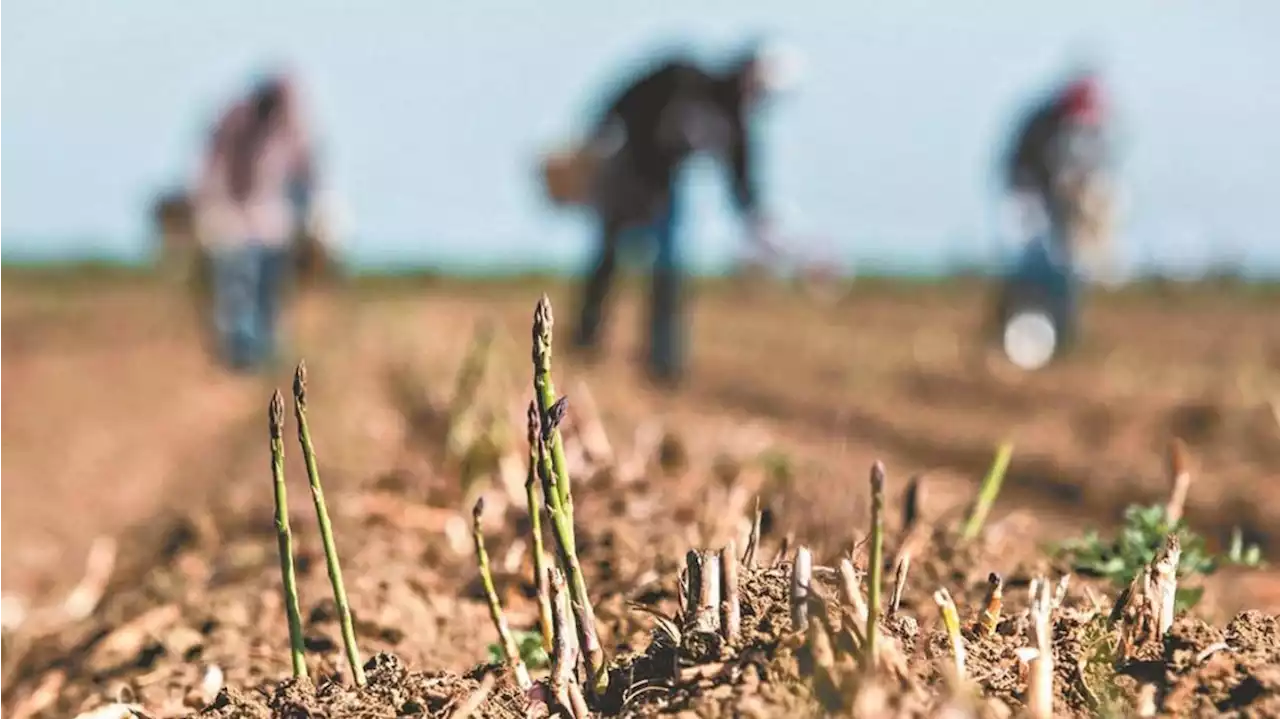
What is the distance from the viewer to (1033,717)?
1720 millimetres

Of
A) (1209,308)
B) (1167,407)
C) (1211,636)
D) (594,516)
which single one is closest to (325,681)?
(1211,636)

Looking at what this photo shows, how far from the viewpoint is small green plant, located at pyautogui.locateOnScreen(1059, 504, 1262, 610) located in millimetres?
2350

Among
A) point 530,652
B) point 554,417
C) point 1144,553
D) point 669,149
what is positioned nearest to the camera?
point 554,417

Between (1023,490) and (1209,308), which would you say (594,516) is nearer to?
(1023,490)

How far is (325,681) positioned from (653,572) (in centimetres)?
77

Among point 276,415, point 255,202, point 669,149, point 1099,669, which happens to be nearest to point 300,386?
point 276,415

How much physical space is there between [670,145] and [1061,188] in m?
3.13

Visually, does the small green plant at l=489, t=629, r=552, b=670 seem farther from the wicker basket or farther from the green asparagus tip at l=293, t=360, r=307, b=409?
the wicker basket

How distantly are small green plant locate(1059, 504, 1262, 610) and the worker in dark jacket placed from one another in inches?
261

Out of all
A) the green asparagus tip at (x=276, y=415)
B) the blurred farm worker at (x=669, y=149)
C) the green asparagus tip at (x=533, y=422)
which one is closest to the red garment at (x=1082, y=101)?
the blurred farm worker at (x=669, y=149)

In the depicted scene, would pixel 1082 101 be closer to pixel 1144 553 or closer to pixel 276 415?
pixel 1144 553

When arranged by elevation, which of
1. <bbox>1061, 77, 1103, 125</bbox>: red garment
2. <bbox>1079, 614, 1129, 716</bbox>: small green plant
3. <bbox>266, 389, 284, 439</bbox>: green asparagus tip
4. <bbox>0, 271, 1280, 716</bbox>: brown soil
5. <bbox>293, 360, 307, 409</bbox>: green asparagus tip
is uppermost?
<bbox>1061, 77, 1103, 125</bbox>: red garment

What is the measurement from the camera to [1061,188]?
10.8 m

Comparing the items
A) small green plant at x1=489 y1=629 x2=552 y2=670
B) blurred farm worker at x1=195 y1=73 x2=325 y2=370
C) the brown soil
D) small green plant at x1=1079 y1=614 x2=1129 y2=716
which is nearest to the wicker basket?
the brown soil
